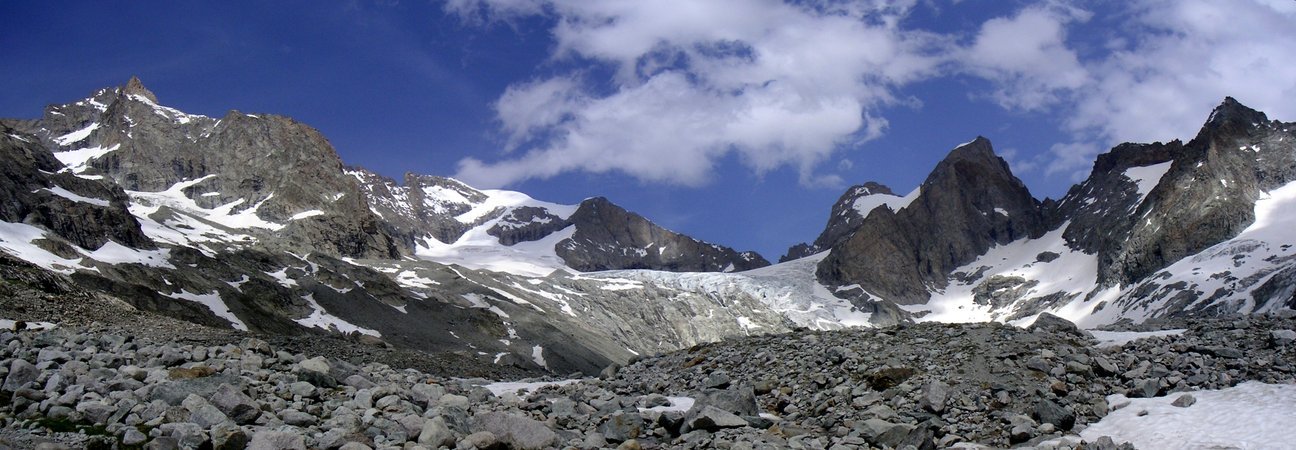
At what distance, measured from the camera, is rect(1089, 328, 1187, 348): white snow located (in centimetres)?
3059

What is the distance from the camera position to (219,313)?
123562mm

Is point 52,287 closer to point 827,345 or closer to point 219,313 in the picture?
point 219,313

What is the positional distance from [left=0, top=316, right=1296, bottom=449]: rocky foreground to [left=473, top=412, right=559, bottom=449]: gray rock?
34 millimetres

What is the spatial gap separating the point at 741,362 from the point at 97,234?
156077 millimetres

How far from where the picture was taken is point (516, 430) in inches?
746

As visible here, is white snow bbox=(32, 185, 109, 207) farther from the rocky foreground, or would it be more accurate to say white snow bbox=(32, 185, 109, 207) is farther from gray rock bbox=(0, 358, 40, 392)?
gray rock bbox=(0, 358, 40, 392)

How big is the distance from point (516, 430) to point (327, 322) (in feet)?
430

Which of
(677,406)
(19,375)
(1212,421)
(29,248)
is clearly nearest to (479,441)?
(677,406)

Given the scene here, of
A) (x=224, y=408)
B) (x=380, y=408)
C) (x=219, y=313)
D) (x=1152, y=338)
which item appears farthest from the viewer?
(x=219, y=313)

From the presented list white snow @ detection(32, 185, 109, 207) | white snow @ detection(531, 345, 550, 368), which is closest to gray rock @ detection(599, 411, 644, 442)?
white snow @ detection(531, 345, 550, 368)

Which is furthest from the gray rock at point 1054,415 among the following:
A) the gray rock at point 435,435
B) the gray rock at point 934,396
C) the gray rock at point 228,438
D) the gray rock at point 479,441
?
the gray rock at point 228,438

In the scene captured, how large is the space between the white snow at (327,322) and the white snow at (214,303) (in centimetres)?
1111

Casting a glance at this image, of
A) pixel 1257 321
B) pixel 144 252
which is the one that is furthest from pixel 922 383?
pixel 144 252

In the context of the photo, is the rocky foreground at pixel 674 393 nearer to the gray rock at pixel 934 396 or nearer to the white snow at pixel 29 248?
the gray rock at pixel 934 396
